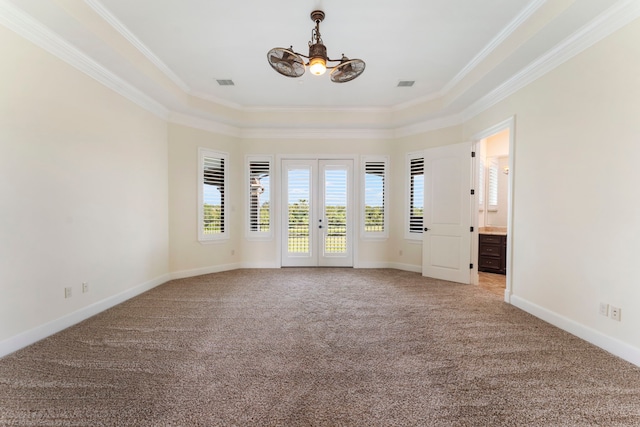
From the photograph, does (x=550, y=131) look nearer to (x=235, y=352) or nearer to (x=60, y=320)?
(x=235, y=352)

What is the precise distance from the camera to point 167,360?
2281mm

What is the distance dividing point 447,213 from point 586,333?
2511 mm

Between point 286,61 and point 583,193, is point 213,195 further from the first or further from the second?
point 583,193

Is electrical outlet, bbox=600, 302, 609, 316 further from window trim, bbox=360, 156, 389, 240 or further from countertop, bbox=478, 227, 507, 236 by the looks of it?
window trim, bbox=360, 156, 389, 240

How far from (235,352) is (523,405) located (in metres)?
2.18

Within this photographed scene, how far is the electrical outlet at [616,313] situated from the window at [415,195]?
311 centimetres

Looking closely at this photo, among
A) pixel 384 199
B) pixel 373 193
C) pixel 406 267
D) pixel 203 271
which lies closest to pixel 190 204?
pixel 203 271

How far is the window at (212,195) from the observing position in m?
5.18

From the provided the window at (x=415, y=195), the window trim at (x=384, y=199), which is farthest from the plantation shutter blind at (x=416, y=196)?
the window trim at (x=384, y=199)

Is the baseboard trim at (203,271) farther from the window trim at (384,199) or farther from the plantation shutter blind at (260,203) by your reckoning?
the window trim at (384,199)

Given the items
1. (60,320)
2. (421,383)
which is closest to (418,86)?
(421,383)

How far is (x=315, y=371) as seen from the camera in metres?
2.12

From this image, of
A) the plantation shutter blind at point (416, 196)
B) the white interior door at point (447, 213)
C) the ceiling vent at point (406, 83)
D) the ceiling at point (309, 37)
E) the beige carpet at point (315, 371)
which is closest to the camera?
the beige carpet at point (315, 371)

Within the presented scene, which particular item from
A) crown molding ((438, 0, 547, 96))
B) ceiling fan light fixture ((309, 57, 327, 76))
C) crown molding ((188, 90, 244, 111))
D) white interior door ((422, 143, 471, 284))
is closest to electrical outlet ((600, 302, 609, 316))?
white interior door ((422, 143, 471, 284))
